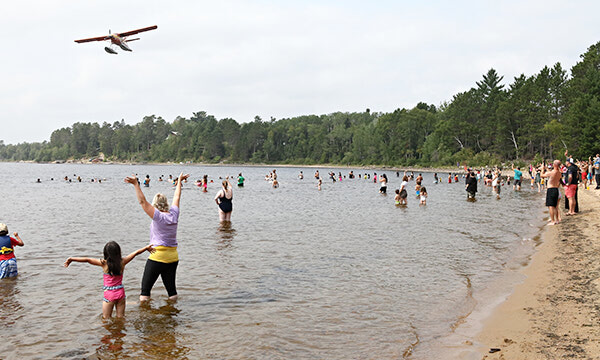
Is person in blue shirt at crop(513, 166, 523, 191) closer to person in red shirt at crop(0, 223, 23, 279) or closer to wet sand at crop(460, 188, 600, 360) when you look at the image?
wet sand at crop(460, 188, 600, 360)

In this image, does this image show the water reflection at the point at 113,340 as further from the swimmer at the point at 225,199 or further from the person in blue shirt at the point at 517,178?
the person in blue shirt at the point at 517,178

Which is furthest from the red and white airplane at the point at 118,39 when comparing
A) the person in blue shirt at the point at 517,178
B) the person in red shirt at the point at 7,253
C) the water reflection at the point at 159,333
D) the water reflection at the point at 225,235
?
the person in blue shirt at the point at 517,178

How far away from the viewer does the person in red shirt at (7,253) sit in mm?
9242

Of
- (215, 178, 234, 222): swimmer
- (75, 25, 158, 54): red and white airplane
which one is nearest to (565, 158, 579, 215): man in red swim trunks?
(215, 178, 234, 222): swimmer

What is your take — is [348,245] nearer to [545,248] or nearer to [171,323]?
[545,248]

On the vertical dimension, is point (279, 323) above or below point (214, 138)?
below

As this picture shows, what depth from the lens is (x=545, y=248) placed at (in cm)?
1230

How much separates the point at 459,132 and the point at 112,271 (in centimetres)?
10589

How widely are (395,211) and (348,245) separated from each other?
10.2 m

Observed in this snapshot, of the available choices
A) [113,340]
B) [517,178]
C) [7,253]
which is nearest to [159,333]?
[113,340]

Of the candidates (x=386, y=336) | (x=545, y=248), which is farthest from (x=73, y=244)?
(x=545, y=248)

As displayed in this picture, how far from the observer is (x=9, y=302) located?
8.14 m

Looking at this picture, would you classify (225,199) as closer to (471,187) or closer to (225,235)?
(225,235)

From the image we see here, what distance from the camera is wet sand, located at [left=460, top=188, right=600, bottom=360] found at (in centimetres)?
538
